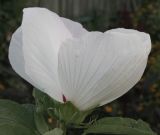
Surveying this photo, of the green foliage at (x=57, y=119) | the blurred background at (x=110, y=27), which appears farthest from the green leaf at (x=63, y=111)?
the blurred background at (x=110, y=27)

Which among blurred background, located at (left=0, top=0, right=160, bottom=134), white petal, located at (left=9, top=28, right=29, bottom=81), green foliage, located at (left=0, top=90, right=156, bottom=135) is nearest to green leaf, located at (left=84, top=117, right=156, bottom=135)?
green foliage, located at (left=0, top=90, right=156, bottom=135)

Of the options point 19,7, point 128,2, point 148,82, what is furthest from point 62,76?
point 128,2

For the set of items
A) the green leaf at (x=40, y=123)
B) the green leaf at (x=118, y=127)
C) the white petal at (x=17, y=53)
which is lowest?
the green leaf at (x=40, y=123)

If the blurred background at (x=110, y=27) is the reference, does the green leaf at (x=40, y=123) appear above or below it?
above

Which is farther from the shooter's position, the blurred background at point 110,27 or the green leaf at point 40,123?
the blurred background at point 110,27

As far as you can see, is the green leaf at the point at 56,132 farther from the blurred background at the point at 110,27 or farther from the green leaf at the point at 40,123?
the blurred background at the point at 110,27

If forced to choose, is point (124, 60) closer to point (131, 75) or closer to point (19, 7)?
point (131, 75)

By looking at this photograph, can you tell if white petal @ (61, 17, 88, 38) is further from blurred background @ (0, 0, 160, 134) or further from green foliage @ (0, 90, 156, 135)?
blurred background @ (0, 0, 160, 134)

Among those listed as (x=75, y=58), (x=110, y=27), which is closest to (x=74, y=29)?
(x=75, y=58)
